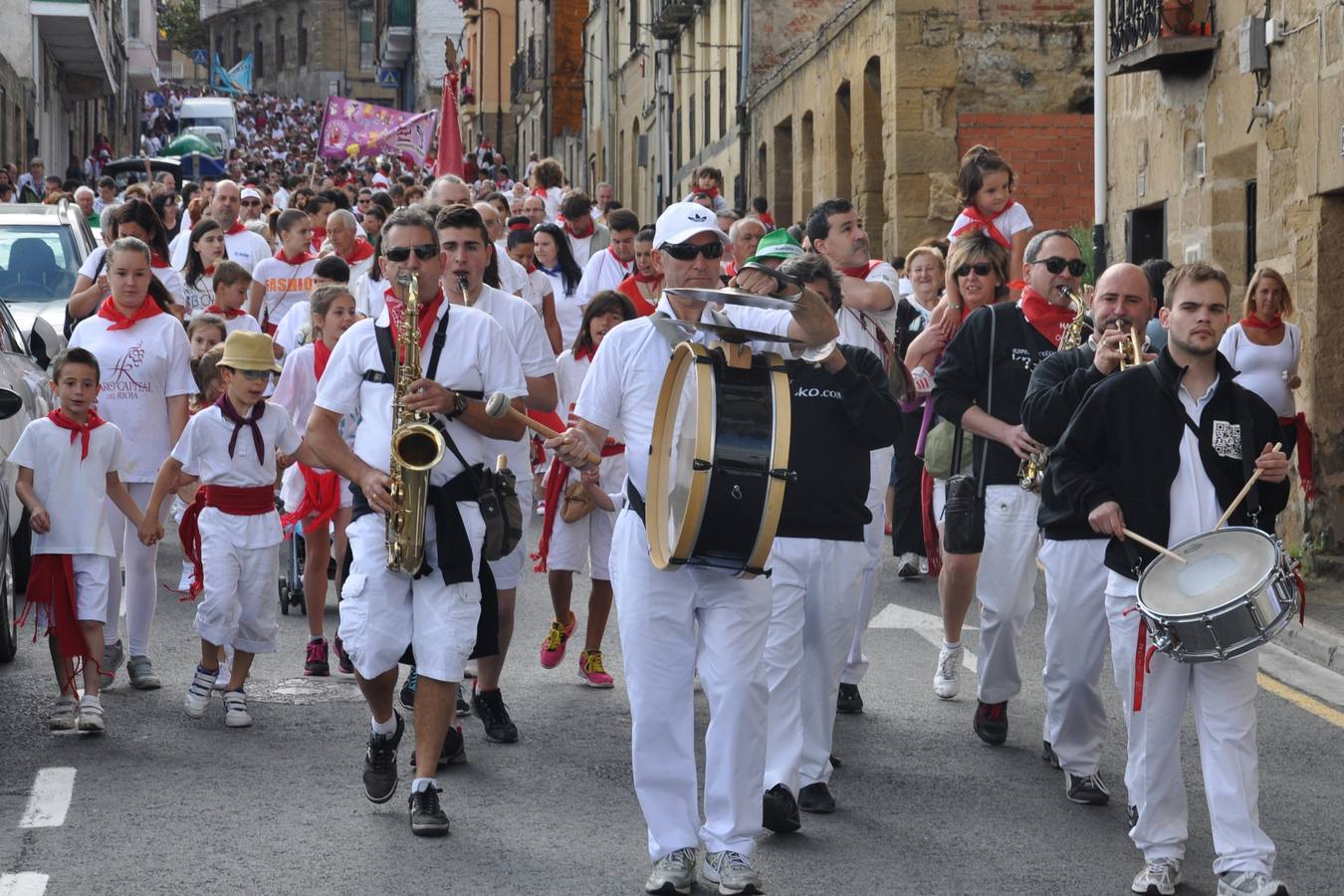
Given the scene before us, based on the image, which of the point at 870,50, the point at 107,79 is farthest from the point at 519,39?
the point at 870,50

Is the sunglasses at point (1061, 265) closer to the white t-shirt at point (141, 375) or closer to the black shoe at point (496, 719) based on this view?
the black shoe at point (496, 719)

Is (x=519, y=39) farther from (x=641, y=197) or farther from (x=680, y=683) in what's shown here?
(x=680, y=683)

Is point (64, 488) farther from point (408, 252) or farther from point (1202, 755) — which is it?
→ point (1202, 755)

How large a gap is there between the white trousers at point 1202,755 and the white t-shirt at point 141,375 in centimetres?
495

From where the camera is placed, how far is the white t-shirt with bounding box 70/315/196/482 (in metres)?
9.62

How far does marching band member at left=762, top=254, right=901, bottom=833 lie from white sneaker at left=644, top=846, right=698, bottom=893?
947mm

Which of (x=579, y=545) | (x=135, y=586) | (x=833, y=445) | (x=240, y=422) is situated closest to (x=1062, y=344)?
(x=833, y=445)

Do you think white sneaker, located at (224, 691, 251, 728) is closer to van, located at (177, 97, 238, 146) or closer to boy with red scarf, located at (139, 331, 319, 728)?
boy with red scarf, located at (139, 331, 319, 728)

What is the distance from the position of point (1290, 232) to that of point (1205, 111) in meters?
1.92

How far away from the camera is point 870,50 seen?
24016mm

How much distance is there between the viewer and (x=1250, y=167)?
47.3 ft

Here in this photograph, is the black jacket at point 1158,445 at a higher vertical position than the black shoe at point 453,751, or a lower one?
higher

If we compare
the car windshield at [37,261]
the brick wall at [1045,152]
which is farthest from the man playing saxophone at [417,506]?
the brick wall at [1045,152]

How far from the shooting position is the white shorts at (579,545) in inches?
375
